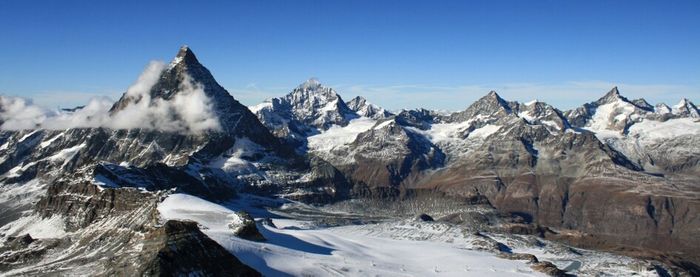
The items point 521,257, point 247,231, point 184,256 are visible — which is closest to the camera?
point 184,256

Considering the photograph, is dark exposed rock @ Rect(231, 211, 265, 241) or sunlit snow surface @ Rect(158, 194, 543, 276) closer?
sunlit snow surface @ Rect(158, 194, 543, 276)

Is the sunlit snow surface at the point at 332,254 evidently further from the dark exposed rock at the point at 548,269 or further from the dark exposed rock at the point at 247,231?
the dark exposed rock at the point at 548,269

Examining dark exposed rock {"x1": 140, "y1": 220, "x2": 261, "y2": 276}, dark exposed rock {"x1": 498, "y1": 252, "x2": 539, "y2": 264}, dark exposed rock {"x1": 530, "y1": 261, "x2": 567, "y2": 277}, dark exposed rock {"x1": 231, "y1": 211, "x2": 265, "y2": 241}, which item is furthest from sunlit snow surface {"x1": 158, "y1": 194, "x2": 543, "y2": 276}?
dark exposed rock {"x1": 140, "y1": 220, "x2": 261, "y2": 276}

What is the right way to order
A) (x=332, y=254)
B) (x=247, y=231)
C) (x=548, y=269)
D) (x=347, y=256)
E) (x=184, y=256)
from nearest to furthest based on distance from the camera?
(x=184, y=256) → (x=247, y=231) → (x=332, y=254) → (x=347, y=256) → (x=548, y=269)

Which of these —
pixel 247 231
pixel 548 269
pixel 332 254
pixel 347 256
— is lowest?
pixel 548 269

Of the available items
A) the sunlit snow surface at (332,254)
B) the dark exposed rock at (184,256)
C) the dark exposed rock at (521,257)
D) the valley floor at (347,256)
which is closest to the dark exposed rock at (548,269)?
the valley floor at (347,256)

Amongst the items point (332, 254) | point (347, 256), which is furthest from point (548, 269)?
point (332, 254)

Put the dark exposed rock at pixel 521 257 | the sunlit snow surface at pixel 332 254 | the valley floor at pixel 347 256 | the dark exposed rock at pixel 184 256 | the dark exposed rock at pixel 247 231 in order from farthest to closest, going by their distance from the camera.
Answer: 1. the dark exposed rock at pixel 521 257
2. the dark exposed rock at pixel 247 231
3. the valley floor at pixel 347 256
4. the sunlit snow surface at pixel 332 254
5. the dark exposed rock at pixel 184 256

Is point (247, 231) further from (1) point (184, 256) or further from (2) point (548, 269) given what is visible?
(2) point (548, 269)

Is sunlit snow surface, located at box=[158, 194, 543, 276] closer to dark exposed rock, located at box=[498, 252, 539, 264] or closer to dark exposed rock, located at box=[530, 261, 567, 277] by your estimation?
dark exposed rock, located at box=[530, 261, 567, 277]
